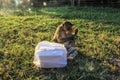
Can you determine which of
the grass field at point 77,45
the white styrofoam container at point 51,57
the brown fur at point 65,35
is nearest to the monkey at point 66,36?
the brown fur at point 65,35

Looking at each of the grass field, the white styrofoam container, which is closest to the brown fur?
the grass field

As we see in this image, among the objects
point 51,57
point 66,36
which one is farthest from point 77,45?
point 51,57

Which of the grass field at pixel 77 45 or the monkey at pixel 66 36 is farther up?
the monkey at pixel 66 36

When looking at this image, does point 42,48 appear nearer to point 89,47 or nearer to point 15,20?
point 89,47

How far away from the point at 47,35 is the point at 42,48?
5.80ft

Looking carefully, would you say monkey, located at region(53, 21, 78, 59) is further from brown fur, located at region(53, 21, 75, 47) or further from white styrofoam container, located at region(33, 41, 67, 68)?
white styrofoam container, located at region(33, 41, 67, 68)

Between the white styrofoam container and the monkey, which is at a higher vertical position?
the monkey

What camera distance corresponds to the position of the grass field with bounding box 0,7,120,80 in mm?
5750

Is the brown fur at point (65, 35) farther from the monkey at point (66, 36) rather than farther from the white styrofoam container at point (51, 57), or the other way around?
the white styrofoam container at point (51, 57)

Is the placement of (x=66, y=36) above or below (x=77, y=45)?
above

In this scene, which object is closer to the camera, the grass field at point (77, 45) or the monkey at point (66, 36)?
the grass field at point (77, 45)

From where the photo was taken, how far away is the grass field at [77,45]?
18.9 feet

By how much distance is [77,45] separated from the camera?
23.0ft

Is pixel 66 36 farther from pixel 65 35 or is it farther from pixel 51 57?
pixel 51 57
